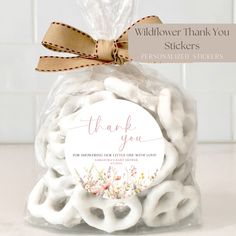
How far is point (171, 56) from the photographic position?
61 centimetres

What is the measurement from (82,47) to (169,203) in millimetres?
187

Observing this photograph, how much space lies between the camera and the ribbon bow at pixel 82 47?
0.64 m

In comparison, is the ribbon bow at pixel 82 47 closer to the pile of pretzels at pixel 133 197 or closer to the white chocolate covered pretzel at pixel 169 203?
the pile of pretzels at pixel 133 197

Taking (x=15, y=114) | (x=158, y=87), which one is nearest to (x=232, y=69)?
(x=15, y=114)

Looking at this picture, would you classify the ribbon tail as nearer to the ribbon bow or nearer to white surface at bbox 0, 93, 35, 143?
the ribbon bow

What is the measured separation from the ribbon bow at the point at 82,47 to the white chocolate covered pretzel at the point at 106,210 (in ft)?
0.45

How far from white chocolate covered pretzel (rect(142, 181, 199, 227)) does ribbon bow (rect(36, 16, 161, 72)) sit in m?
0.14

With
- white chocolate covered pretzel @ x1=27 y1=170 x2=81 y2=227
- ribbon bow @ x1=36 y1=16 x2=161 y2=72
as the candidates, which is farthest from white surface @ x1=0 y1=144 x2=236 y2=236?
ribbon bow @ x1=36 y1=16 x2=161 y2=72

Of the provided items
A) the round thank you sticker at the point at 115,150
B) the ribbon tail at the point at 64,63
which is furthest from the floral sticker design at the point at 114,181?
the ribbon tail at the point at 64,63

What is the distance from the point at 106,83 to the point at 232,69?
1.99 ft

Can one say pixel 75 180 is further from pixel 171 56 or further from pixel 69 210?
pixel 171 56

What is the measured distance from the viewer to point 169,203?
592 millimetres

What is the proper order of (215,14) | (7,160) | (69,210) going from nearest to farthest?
1. (69,210)
2. (7,160)
3. (215,14)

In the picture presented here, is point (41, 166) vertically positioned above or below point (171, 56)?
below
